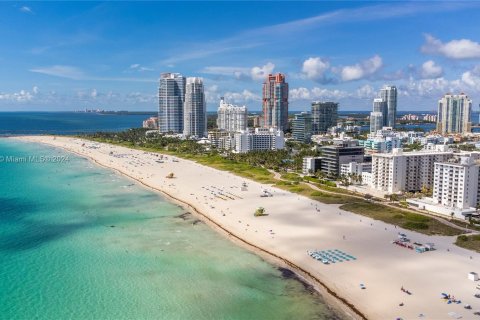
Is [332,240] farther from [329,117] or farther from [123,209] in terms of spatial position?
[329,117]

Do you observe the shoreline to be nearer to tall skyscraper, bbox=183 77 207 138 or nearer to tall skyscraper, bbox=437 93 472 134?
tall skyscraper, bbox=183 77 207 138

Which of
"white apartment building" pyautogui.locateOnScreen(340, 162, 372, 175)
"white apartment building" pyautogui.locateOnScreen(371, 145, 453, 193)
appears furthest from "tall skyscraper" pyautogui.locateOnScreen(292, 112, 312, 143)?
"white apartment building" pyautogui.locateOnScreen(371, 145, 453, 193)

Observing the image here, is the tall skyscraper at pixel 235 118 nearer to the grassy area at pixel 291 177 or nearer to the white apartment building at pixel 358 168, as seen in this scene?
the grassy area at pixel 291 177

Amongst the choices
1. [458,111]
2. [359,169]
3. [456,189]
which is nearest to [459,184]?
[456,189]

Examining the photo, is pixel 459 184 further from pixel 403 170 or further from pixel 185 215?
pixel 185 215

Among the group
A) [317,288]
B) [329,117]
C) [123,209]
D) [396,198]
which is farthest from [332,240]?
[329,117]
